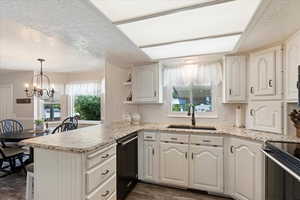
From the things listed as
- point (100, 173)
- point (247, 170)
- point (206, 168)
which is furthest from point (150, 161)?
point (247, 170)

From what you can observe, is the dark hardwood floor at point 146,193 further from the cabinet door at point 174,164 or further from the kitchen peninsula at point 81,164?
the kitchen peninsula at point 81,164

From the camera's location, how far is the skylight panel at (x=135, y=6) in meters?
1.23

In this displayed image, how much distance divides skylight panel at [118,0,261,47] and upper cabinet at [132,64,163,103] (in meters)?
1.02

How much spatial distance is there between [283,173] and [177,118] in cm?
198

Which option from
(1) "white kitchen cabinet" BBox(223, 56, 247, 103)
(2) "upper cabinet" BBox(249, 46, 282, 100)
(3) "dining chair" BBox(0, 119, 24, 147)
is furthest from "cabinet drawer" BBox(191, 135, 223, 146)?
(3) "dining chair" BBox(0, 119, 24, 147)

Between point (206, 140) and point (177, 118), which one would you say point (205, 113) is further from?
point (206, 140)

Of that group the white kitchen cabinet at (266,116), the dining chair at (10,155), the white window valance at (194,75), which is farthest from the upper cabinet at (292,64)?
the dining chair at (10,155)

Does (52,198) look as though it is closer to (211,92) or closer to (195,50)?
(195,50)

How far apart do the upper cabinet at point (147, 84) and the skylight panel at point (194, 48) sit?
14.8 inches

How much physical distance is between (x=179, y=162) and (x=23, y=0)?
8.12 feet

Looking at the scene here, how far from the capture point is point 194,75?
3102 mm

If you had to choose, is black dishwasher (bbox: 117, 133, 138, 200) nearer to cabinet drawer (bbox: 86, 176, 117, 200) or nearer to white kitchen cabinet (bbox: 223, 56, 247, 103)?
cabinet drawer (bbox: 86, 176, 117, 200)

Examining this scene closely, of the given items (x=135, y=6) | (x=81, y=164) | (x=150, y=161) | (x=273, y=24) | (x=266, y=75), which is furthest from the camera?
(x=150, y=161)

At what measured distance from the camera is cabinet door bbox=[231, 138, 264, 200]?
1.86 metres
